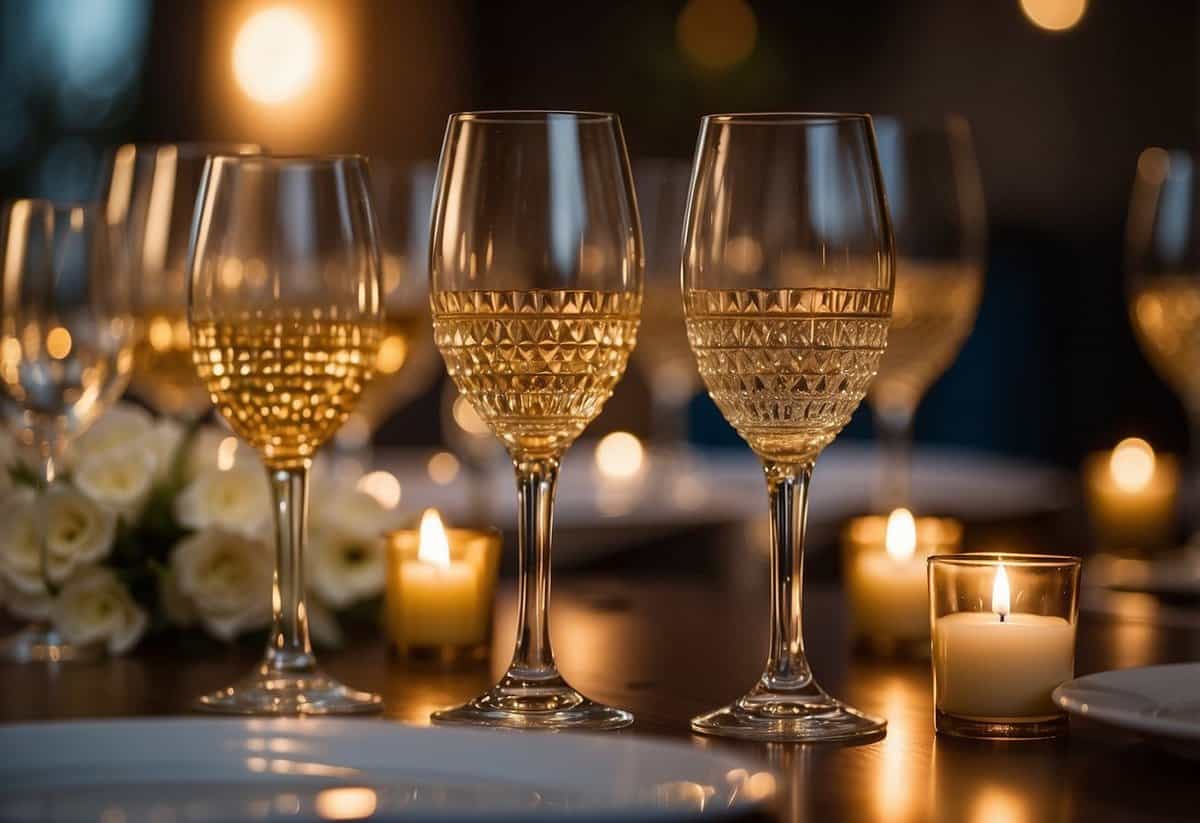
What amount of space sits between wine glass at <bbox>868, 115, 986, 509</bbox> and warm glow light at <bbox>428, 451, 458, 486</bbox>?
1.29 meters

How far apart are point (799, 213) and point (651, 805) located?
1.45 ft

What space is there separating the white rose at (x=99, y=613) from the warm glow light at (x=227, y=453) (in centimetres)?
11

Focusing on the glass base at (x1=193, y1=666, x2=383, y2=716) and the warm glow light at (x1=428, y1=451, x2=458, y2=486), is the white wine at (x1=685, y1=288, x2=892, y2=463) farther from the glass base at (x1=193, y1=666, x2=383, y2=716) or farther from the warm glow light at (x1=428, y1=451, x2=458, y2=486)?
the warm glow light at (x1=428, y1=451, x2=458, y2=486)

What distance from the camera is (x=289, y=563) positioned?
1.15 m

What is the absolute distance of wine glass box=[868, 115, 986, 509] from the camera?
5.89ft

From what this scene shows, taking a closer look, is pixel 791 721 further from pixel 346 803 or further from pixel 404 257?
pixel 404 257

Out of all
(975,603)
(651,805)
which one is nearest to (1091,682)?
(975,603)

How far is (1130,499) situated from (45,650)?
145cm

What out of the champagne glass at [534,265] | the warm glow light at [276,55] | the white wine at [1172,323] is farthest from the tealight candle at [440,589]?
the warm glow light at [276,55]

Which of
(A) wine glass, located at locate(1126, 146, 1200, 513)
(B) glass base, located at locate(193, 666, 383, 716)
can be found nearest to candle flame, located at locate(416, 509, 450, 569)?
(B) glass base, located at locate(193, 666, 383, 716)

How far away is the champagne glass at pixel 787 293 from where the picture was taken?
1.03m

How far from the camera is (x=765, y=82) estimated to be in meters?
7.16

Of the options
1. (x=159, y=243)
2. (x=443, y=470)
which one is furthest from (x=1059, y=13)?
(x=159, y=243)

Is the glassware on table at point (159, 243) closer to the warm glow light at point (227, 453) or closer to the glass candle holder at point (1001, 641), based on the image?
the warm glow light at point (227, 453)
